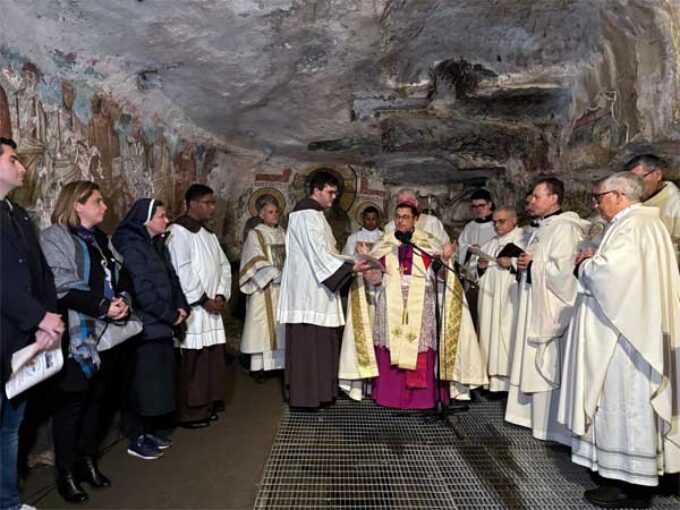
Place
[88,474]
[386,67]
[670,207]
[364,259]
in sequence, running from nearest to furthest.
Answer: [88,474], [670,207], [364,259], [386,67]

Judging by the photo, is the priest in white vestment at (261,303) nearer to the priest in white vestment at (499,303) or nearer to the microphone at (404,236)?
the microphone at (404,236)

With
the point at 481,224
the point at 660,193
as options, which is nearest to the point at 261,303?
the point at 481,224

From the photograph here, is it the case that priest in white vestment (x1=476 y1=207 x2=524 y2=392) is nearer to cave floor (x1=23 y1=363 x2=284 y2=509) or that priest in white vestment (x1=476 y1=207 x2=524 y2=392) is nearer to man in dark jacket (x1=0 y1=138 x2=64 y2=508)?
cave floor (x1=23 y1=363 x2=284 y2=509)

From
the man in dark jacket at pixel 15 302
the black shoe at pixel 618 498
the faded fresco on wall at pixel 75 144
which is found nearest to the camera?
the man in dark jacket at pixel 15 302

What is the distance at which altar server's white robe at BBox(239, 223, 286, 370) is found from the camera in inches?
198

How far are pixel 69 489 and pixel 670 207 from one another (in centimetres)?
439

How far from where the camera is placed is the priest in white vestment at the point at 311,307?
13.1 ft

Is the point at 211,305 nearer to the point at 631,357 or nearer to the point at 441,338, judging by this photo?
the point at 441,338

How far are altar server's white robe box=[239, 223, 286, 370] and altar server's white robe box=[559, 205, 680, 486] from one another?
126 inches

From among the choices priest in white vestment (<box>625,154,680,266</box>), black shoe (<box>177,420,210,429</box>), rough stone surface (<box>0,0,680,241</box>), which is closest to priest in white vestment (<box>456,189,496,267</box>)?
rough stone surface (<box>0,0,680,241</box>)

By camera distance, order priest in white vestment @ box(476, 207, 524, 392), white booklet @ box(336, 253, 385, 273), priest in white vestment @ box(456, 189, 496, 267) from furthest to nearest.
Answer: priest in white vestment @ box(456, 189, 496, 267) → priest in white vestment @ box(476, 207, 524, 392) → white booklet @ box(336, 253, 385, 273)

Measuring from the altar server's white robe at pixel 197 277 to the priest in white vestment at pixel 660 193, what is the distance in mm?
3403

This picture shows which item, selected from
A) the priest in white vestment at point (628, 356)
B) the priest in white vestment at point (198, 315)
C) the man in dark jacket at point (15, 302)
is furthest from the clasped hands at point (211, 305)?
the priest in white vestment at point (628, 356)

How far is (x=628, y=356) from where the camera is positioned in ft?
8.66
